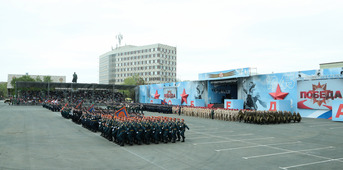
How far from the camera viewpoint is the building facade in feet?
309

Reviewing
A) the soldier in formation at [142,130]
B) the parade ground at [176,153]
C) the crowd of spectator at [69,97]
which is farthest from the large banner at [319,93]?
the crowd of spectator at [69,97]

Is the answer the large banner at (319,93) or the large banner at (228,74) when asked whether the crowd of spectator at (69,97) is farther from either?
the large banner at (319,93)

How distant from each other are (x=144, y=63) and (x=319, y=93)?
75573mm

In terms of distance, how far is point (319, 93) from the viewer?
27016 millimetres

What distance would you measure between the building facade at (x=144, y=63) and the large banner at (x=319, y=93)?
223ft

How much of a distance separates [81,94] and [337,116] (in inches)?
2369

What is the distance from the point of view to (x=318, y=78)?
2645 centimetres

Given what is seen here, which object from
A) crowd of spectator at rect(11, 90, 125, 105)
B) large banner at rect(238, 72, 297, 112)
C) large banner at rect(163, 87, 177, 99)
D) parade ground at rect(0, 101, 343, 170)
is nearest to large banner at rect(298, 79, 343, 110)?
large banner at rect(238, 72, 297, 112)

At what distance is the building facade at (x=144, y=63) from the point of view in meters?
94.3

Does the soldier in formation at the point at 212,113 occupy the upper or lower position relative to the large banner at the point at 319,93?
lower

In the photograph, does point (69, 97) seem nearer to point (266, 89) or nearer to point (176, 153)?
point (266, 89)

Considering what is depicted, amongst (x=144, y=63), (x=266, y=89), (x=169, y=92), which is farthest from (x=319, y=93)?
(x=144, y=63)

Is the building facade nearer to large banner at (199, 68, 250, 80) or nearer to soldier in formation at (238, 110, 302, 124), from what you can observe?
large banner at (199, 68, 250, 80)

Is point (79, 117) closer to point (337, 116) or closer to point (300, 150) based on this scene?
point (300, 150)
